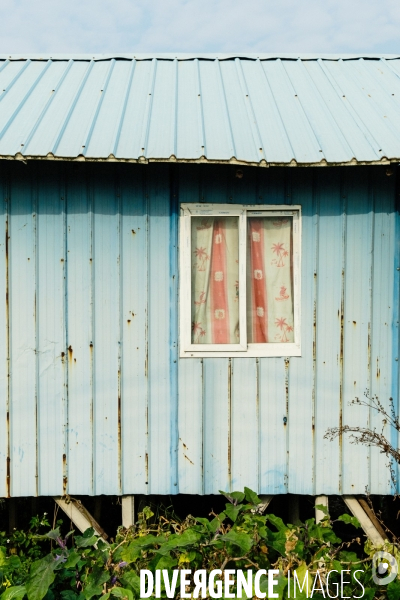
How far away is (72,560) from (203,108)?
148 inches

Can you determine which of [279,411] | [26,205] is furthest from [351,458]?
[26,205]

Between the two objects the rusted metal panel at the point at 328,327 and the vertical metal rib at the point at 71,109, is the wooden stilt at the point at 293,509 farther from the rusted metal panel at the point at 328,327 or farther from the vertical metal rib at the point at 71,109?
the vertical metal rib at the point at 71,109

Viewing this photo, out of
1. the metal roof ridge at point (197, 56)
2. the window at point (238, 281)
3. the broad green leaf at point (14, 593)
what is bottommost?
the broad green leaf at point (14, 593)

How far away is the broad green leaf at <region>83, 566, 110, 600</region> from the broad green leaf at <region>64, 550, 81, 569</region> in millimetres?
145

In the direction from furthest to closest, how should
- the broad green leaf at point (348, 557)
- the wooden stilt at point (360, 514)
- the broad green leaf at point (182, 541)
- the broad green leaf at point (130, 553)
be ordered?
the wooden stilt at point (360, 514)
the broad green leaf at point (348, 557)
the broad green leaf at point (130, 553)
the broad green leaf at point (182, 541)

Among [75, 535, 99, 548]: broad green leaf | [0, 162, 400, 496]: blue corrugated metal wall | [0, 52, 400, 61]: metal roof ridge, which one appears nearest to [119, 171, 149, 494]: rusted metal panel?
[0, 162, 400, 496]: blue corrugated metal wall

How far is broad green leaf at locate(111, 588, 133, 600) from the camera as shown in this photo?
121 inches

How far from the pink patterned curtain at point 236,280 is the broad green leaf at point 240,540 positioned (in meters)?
1.52

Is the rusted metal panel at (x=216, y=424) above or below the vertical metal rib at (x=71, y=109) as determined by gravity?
below

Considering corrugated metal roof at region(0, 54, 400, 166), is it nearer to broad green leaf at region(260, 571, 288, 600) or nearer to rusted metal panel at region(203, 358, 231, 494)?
rusted metal panel at region(203, 358, 231, 494)

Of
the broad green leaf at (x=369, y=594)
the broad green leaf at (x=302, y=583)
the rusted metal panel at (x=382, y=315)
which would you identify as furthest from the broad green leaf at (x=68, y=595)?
the rusted metal panel at (x=382, y=315)

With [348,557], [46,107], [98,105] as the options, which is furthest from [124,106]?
[348,557]

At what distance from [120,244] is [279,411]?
196cm

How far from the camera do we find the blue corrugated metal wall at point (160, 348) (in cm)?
411
